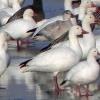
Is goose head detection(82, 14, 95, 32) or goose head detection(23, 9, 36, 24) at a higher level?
goose head detection(82, 14, 95, 32)

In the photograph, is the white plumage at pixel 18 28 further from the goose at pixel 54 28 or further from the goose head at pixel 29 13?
the goose head at pixel 29 13

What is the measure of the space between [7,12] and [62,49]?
6.56 meters

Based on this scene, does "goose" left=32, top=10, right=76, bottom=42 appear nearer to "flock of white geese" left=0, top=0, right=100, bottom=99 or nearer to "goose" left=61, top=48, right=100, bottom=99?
"flock of white geese" left=0, top=0, right=100, bottom=99

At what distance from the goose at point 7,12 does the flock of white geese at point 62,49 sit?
1181 mm

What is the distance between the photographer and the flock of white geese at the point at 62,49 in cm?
1119

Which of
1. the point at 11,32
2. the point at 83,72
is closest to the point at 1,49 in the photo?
the point at 83,72

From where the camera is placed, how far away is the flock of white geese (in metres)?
→ 11.2

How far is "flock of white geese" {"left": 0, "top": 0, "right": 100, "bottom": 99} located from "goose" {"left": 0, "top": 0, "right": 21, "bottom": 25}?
1.18 m

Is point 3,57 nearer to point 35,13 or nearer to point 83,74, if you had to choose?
point 83,74

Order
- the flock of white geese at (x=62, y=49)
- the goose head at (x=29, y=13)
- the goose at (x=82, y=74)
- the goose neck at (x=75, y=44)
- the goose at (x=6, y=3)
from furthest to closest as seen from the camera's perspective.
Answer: the goose at (x=6, y=3), the goose head at (x=29, y=13), the goose neck at (x=75, y=44), the flock of white geese at (x=62, y=49), the goose at (x=82, y=74)

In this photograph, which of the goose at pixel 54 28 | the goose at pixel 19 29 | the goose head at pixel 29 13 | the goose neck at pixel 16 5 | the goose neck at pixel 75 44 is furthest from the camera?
the goose neck at pixel 16 5

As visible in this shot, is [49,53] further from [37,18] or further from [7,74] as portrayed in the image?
[37,18]

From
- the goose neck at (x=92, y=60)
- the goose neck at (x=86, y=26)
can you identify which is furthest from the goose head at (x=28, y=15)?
the goose neck at (x=92, y=60)

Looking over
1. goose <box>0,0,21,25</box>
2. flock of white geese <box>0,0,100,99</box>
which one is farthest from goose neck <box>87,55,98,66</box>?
goose <box>0,0,21,25</box>
